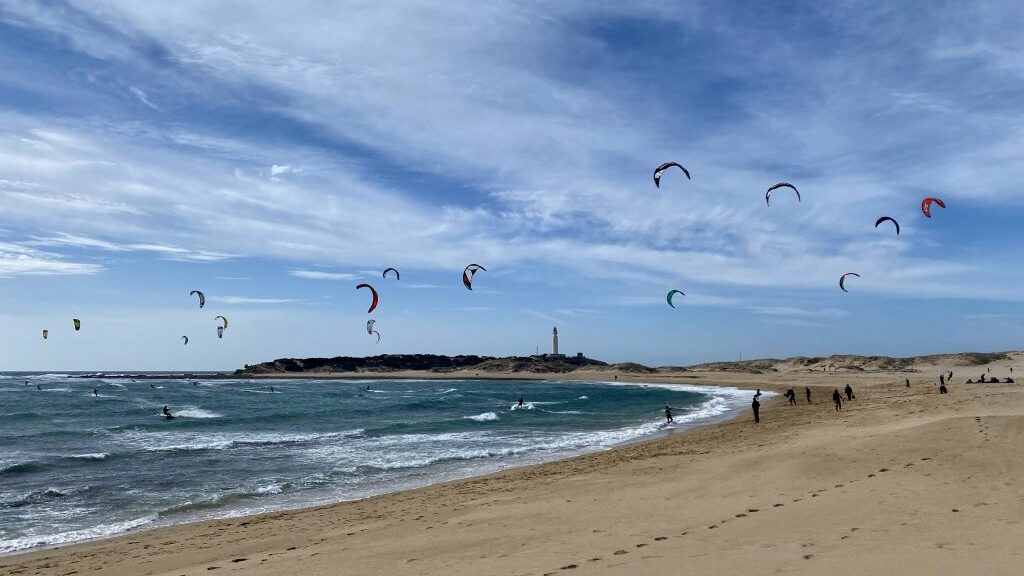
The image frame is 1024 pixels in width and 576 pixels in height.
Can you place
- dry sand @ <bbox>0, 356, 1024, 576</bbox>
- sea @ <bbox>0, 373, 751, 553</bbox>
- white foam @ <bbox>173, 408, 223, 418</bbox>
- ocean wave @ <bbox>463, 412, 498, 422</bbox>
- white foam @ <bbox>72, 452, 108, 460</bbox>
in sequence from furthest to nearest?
1. white foam @ <bbox>173, 408, 223, 418</bbox>
2. ocean wave @ <bbox>463, 412, 498, 422</bbox>
3. white foam @ <bbox>72, 452, 108, 460</bbox>
4. sea @ <bbox>0, 373, 751, 553</bbox>
5. dry sand @ <bbox>0, 356, 1024, 576</bbox>

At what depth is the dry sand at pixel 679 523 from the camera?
586cm

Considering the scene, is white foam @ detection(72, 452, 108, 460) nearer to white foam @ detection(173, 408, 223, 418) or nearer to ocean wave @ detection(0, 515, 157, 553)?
ocean wave @ detection(0, 515, 157, 553)

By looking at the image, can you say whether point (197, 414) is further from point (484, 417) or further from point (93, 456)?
point (93, 456)

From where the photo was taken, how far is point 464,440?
23.4m

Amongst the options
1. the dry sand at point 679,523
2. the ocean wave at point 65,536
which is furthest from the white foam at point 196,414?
the dry sand at point 679,523

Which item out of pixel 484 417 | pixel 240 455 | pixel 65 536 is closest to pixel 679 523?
pixel 65 536

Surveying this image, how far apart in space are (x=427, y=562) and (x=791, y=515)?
4345 mm

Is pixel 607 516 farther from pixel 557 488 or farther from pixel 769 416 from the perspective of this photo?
pixel 769 416

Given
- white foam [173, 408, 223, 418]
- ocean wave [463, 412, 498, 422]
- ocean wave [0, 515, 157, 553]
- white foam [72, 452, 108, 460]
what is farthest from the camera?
white foam [173, 408, 223, 418]

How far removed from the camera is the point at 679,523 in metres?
7.81

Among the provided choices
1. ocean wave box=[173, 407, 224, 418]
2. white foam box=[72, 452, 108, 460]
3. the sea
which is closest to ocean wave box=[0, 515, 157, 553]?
the sea

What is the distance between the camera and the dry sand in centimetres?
586

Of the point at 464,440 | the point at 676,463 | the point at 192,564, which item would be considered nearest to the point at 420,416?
the point at 464,440

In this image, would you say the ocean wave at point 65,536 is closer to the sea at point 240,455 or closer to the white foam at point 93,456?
the sea at point 240,455
